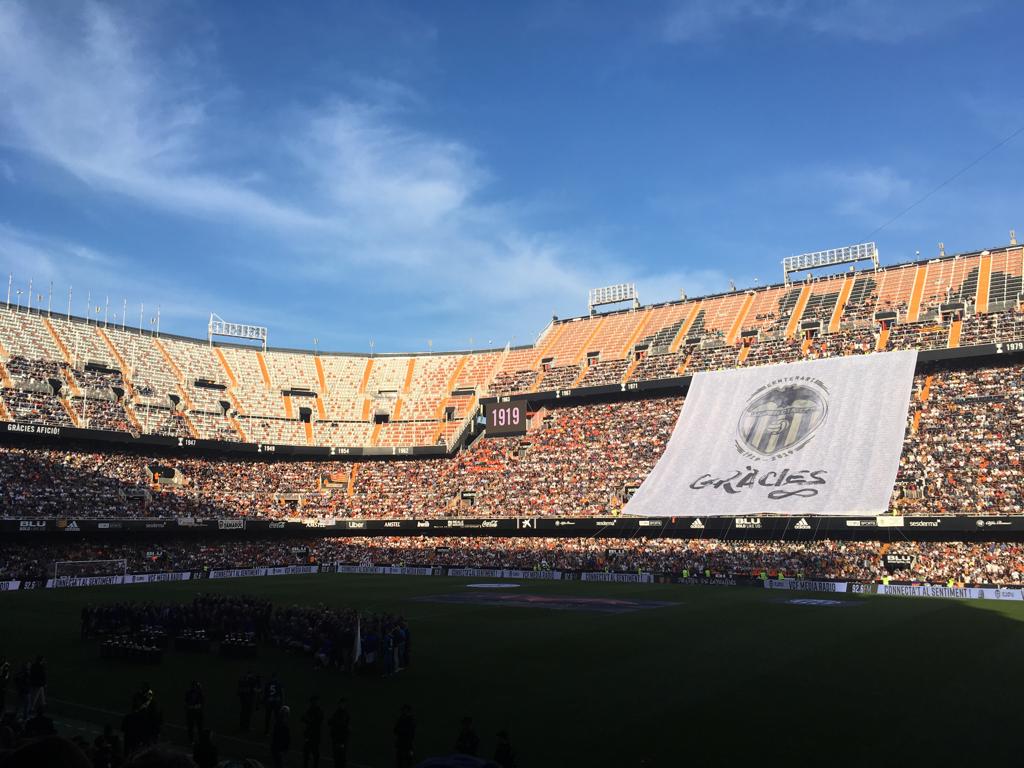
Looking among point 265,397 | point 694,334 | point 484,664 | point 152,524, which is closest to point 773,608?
point 484,664

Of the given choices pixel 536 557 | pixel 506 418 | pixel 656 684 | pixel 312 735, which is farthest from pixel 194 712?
pixel 506 418

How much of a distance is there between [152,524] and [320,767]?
50910 mm

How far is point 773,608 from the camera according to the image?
123 feet

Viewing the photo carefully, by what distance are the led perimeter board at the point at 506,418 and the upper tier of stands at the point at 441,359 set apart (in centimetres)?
255

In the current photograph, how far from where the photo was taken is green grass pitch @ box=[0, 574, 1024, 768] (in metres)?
16.1

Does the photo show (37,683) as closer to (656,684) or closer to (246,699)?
(246,699)

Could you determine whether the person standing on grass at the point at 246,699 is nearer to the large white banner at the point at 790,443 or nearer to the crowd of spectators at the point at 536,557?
the crowd of spectators at the point at 536,557

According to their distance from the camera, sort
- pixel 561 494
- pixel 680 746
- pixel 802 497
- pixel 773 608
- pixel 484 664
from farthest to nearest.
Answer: pixel 561 494, pixel 802 497, pixel 773 608, pixel 484 664, pixel 680 746

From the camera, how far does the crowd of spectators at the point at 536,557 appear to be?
4534cm

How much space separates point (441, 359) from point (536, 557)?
35.2m

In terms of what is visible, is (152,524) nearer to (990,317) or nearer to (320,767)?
(320,767)

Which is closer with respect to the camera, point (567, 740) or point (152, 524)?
point (567, 740)

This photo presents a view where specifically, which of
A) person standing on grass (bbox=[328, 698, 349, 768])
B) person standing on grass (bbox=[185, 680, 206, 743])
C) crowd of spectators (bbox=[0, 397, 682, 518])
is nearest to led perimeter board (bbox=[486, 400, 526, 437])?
crowd of spectators (bbox=[0, 397, 682, 518])

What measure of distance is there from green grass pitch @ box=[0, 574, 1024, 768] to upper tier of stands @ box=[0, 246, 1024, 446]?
105 ft
